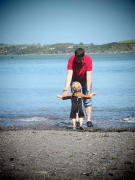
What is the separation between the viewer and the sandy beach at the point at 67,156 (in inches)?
127

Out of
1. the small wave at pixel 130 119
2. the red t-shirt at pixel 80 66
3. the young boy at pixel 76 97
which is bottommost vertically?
the small wave at pixel 130 119

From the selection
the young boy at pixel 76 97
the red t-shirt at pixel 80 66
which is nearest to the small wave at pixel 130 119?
the young boy at pixel 76 97

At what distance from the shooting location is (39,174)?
3.24m

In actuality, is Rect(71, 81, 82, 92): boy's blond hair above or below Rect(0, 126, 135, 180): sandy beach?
above

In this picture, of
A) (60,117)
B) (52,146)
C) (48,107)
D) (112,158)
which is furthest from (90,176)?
(48,107)

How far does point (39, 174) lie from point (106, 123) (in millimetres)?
4467

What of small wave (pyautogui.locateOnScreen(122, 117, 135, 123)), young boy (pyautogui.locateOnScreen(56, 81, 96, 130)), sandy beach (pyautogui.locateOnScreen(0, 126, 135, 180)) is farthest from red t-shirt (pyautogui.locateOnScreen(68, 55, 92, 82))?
small wave (pyautogui.locateOnScreen(122, 117, 135, 123))

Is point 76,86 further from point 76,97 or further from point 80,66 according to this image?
point 80,66

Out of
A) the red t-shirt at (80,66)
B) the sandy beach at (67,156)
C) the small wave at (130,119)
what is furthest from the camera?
the small wave at (130,119)

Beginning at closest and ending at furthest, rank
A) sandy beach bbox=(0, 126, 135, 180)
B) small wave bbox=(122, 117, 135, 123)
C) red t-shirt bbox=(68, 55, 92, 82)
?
sandy beach bbox=(0, 126, 135, 180) < red t-shirt bbox=(68, 55, 92, 82) < small wave bbox=(122, 117, 135, 123)

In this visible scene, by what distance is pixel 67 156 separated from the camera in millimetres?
3908

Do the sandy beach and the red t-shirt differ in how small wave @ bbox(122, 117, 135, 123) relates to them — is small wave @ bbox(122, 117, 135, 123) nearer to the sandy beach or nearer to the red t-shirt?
the sandy beach

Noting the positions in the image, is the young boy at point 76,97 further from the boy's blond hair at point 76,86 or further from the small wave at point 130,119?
the small wave at point 130,119

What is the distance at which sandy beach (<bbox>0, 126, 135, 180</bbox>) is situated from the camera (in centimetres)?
324
